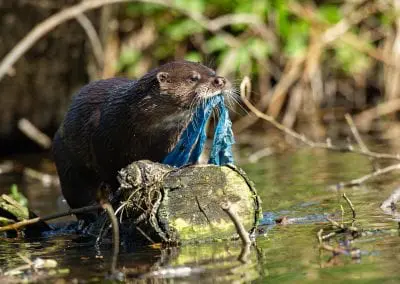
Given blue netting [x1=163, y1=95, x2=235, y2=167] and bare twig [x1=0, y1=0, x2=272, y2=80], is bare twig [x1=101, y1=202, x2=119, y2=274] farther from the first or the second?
bare twig [x1=0, y1=0, x2=272, y2=80]

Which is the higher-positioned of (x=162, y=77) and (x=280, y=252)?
(x=162, y=77)

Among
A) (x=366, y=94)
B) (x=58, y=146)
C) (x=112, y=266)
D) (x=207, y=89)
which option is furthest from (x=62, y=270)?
(x=366, y=94)

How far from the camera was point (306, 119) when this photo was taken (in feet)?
35.3

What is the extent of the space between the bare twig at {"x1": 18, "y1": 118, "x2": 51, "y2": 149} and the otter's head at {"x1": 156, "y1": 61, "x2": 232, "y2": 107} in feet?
15.5

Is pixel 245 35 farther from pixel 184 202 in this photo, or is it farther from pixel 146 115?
pixel 184 202

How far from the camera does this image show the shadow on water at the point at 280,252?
324 cm

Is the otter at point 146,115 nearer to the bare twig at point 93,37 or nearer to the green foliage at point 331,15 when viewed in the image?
the bare twig at point 93,37

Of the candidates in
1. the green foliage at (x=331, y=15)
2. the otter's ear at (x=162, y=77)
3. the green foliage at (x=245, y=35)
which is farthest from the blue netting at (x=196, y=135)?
the green foliage at (x=331, y=15)

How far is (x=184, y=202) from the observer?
4047 millimetres

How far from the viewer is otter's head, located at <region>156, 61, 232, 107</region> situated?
187 inches

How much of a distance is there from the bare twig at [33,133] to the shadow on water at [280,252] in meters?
4.28

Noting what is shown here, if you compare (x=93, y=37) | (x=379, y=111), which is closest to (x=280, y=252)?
(x=93, y=37)

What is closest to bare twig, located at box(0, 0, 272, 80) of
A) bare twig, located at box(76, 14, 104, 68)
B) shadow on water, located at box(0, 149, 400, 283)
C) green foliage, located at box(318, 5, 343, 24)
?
bare twig, located at box(76, 14, 104, 68)

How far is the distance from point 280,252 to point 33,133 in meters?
6.23
